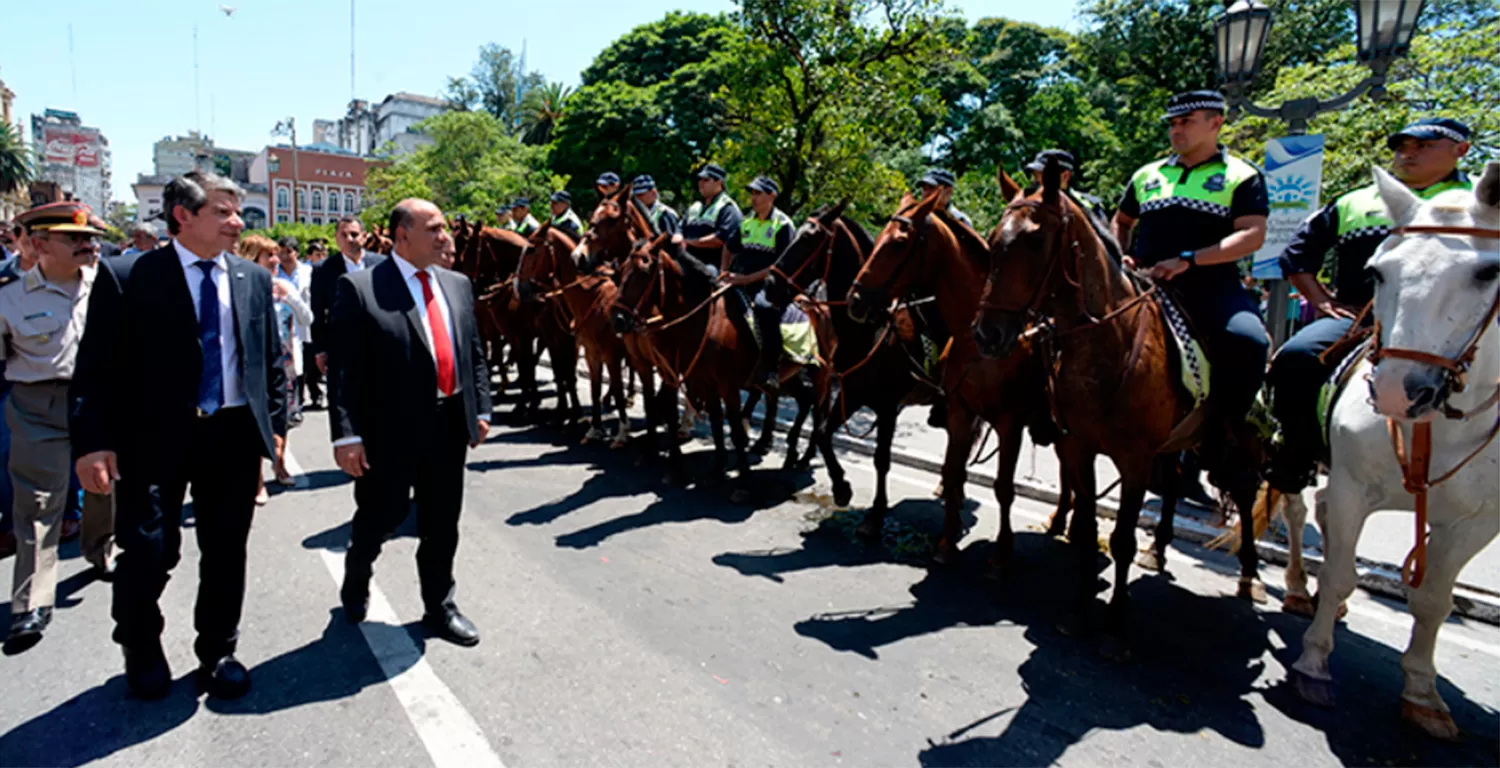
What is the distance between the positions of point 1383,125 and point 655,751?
12277mm

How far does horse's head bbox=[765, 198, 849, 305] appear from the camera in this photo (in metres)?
6.48

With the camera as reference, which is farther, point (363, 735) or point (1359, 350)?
point (1359, 350)

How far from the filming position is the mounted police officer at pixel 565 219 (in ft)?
36.8

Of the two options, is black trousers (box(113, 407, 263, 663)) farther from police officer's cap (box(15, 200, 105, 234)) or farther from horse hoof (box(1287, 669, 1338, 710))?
horse hoof (box(1287, 669, 1338, 710))

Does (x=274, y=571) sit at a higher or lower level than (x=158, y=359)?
lower

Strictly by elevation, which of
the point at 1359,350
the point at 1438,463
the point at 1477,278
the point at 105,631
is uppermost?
the point at 1477,278

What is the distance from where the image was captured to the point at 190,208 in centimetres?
346

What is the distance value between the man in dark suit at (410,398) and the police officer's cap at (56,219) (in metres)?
1.80

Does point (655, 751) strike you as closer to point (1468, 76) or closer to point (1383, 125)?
point (1383, 125)

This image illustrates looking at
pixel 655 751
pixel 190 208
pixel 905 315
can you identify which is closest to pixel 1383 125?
pixel 905 315

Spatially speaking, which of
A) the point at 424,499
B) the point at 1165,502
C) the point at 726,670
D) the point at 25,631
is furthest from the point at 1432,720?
the point at 25,631

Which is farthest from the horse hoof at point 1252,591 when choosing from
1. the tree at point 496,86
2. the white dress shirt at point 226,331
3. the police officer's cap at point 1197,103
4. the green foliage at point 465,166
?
the tree at point 496,86

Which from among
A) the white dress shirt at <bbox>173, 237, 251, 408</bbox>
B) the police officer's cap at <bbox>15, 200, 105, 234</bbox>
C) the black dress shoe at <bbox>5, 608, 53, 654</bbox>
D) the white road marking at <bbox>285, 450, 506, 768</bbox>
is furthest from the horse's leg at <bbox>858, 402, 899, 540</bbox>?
the police officer's cap at <bbox>15, 200, 105, 234</bbox>

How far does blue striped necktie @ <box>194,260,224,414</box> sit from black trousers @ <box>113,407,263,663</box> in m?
0.09
